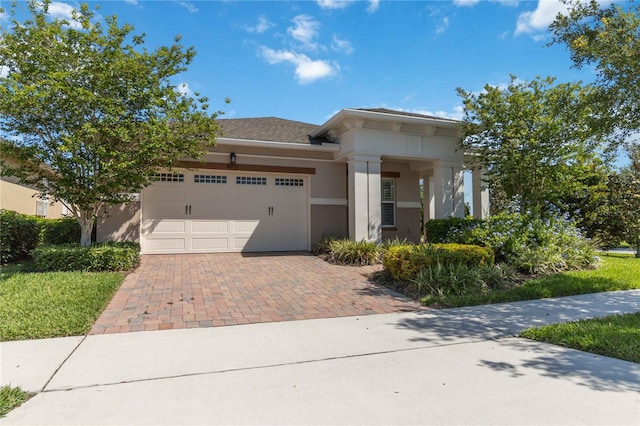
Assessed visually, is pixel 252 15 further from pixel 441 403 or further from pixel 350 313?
pixel 441 403

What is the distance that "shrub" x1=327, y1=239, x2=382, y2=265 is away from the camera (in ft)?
29.7

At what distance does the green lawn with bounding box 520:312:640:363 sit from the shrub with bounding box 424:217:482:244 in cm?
464

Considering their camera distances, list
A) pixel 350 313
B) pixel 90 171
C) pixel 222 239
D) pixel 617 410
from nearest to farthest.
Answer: pixel 617 410 → pixel 350 313 → pixel 90 171 → pixel 222 239

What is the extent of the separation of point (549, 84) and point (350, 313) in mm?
8534

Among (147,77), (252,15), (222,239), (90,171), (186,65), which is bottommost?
(222,239)

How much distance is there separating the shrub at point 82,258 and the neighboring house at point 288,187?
255cm

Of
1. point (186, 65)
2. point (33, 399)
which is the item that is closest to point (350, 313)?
point (33, 399)

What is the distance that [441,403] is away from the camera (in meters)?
2.56

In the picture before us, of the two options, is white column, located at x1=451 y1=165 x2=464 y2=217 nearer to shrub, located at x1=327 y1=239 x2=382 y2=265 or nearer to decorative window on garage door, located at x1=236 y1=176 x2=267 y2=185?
shrub, located at x1=327 y1=239 x2=382 y2=265

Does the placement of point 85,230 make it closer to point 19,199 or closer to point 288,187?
point 288,187

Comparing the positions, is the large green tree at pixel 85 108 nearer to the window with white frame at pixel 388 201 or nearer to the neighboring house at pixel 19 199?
the neighboring house at pixel 19 199

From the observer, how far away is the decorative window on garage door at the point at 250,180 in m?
11.0

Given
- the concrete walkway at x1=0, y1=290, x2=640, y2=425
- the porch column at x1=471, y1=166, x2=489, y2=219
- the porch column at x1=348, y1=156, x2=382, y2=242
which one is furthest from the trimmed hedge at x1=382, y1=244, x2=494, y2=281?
the porch column at x1=471, y1=166, x2=489, y2=219

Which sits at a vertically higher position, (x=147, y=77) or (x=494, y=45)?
(x=494, y=45)
